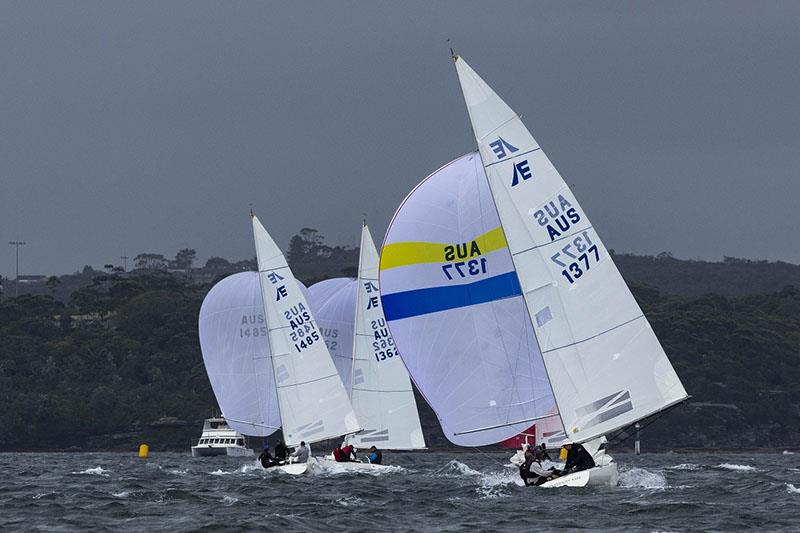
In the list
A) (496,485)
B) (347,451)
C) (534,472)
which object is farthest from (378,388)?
(534,472)

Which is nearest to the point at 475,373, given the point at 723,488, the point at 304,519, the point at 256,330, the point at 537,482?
the point at 537,482

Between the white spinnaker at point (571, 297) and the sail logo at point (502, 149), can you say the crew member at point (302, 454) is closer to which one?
the white spinnaker at point (571, 297)

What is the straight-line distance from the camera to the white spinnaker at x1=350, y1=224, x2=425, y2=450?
163 ft

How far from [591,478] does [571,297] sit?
3656 millimetres

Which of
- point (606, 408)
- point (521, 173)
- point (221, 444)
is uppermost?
point (221, 444)

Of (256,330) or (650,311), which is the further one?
(650,311)

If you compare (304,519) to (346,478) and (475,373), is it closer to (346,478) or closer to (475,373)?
(475,373)

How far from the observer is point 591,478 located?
31.6 meters

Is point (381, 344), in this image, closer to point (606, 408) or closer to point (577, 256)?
point (606, 408)

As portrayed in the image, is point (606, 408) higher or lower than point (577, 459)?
higher

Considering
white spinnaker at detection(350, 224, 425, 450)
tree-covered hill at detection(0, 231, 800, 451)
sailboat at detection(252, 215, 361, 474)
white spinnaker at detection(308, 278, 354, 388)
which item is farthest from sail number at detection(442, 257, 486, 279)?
tree-covered hill at detection(0, 231, 800, 451)

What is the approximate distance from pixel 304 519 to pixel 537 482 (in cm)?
623

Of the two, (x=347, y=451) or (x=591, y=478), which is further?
(x=347, y=451)

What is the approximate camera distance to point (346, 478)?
41.4 meters
